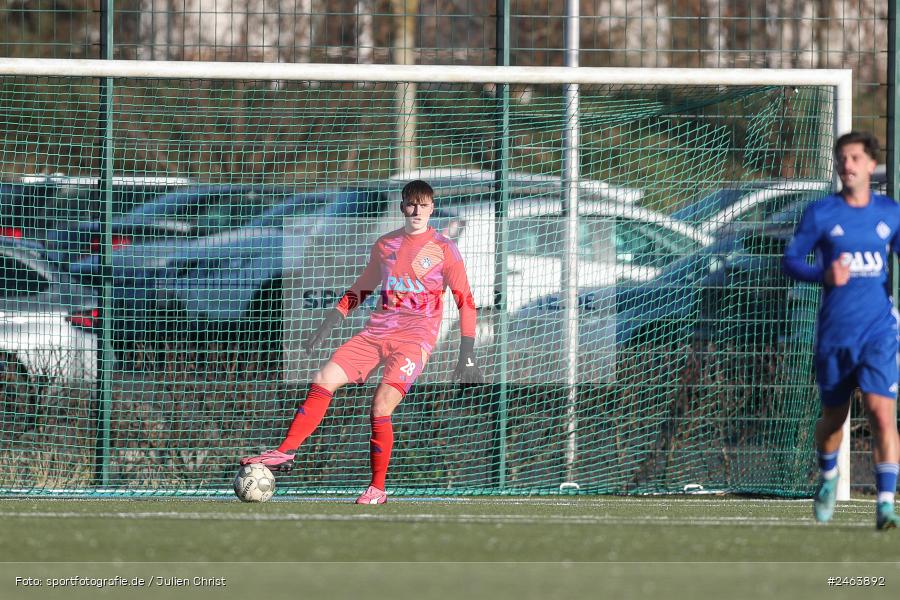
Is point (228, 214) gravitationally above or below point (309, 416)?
above

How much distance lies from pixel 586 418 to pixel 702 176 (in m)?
1.64

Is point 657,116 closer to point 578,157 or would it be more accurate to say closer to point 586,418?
point 578,157

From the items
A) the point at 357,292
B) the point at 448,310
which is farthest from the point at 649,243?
the point at 357,292

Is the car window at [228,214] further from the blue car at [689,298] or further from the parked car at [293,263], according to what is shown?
the blue car at [689,298]

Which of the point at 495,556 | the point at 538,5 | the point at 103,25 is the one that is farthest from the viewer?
the point at 538,5

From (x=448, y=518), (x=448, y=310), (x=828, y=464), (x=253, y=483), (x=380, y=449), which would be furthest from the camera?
(x=448, y=310)

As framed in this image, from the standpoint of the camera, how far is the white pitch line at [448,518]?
6.40 meters

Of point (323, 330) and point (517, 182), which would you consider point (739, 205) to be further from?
point (323, 330)

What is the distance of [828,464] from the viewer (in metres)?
6.34

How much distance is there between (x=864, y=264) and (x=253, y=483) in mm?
3223

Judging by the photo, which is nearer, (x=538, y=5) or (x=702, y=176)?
(x=702, y=176)

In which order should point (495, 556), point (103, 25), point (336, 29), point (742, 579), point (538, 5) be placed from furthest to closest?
point (538, 5)
point (336, 29)
point (103, 25)
point (495, 556)
point (742, 579)

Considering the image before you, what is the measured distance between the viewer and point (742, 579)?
451 cm

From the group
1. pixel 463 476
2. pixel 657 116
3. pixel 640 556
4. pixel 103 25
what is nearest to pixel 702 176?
pixel 657 116
